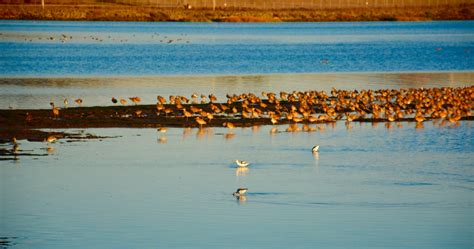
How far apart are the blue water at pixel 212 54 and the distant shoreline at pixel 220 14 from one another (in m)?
21.1

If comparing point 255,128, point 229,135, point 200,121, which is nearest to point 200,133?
point 229,135

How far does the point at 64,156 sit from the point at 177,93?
13674mm

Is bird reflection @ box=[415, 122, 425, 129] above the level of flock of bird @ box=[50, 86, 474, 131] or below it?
below

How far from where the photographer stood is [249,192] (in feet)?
A: 54.6

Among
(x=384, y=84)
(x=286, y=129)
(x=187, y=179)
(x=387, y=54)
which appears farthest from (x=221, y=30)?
(x=187, y=179)

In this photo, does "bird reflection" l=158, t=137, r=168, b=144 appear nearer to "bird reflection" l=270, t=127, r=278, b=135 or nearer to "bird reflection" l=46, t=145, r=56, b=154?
"bird reflection" l=46, t=145, r=56, b=154

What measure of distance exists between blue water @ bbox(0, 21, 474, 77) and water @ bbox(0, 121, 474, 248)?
21.5m

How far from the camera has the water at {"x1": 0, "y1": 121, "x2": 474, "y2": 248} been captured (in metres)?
13.8

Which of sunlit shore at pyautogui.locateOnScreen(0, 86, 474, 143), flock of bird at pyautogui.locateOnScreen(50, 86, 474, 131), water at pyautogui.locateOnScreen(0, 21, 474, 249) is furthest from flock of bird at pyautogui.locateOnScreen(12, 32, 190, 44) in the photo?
sunlit shore at pyautogui.locateOnScreen(0, 86, 474, 143)

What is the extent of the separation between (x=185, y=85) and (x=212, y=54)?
22083mm

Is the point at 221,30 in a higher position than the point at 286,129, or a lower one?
higher

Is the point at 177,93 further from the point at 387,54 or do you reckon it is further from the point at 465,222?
the point at 387,54

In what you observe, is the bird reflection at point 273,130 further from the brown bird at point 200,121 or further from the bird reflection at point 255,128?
the brown bird at point 200,121

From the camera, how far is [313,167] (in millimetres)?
19219
